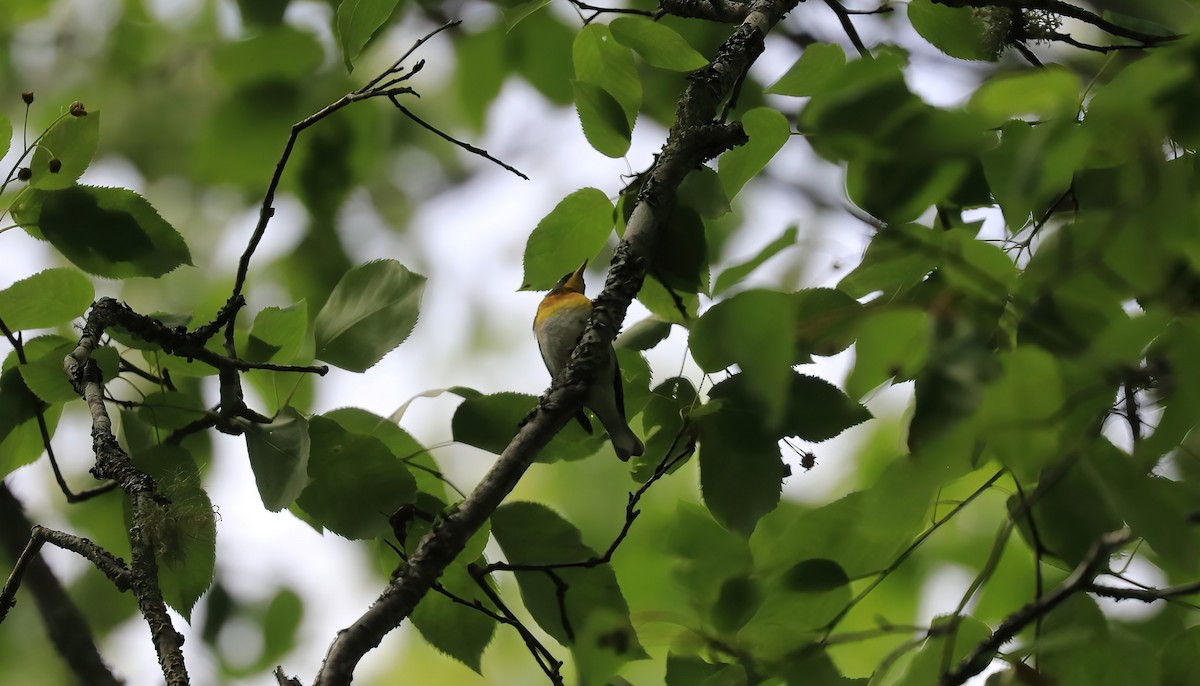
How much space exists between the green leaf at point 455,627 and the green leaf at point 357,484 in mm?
195

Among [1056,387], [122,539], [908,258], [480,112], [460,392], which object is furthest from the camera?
[480,112]

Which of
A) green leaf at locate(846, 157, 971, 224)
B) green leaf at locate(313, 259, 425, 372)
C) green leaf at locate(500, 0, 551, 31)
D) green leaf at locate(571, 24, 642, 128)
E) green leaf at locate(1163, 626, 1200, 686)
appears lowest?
green leaf at locate(1163, 626, 1200, 686)

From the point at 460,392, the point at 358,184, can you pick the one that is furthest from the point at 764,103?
the point at 460,392

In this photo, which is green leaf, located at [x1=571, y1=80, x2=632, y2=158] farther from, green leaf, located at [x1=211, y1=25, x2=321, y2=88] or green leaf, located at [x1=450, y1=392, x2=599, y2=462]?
green leaf, located at [x1=211, y1=25, x2=321, y2=88]

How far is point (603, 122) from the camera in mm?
1603

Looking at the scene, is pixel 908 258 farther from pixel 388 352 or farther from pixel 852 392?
pixel 388 352

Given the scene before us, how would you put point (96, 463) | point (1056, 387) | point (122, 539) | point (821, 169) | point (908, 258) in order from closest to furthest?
point (1056, 387)
point (908, 258)
point (96, 463)
point (122, 539)
point (821, 169)

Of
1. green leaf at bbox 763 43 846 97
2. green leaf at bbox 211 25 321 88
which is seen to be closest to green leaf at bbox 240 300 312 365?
green leaf at bbox 763 43 846 97

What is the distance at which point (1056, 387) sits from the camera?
837 millimetres

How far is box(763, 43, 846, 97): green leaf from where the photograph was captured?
4.67 ft

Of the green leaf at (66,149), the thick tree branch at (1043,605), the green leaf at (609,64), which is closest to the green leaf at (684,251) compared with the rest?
the green leaf at (609,64)

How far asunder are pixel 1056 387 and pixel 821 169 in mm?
3534

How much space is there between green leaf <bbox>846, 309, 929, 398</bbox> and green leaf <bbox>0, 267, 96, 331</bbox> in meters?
1.41

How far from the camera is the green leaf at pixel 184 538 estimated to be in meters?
1.42
